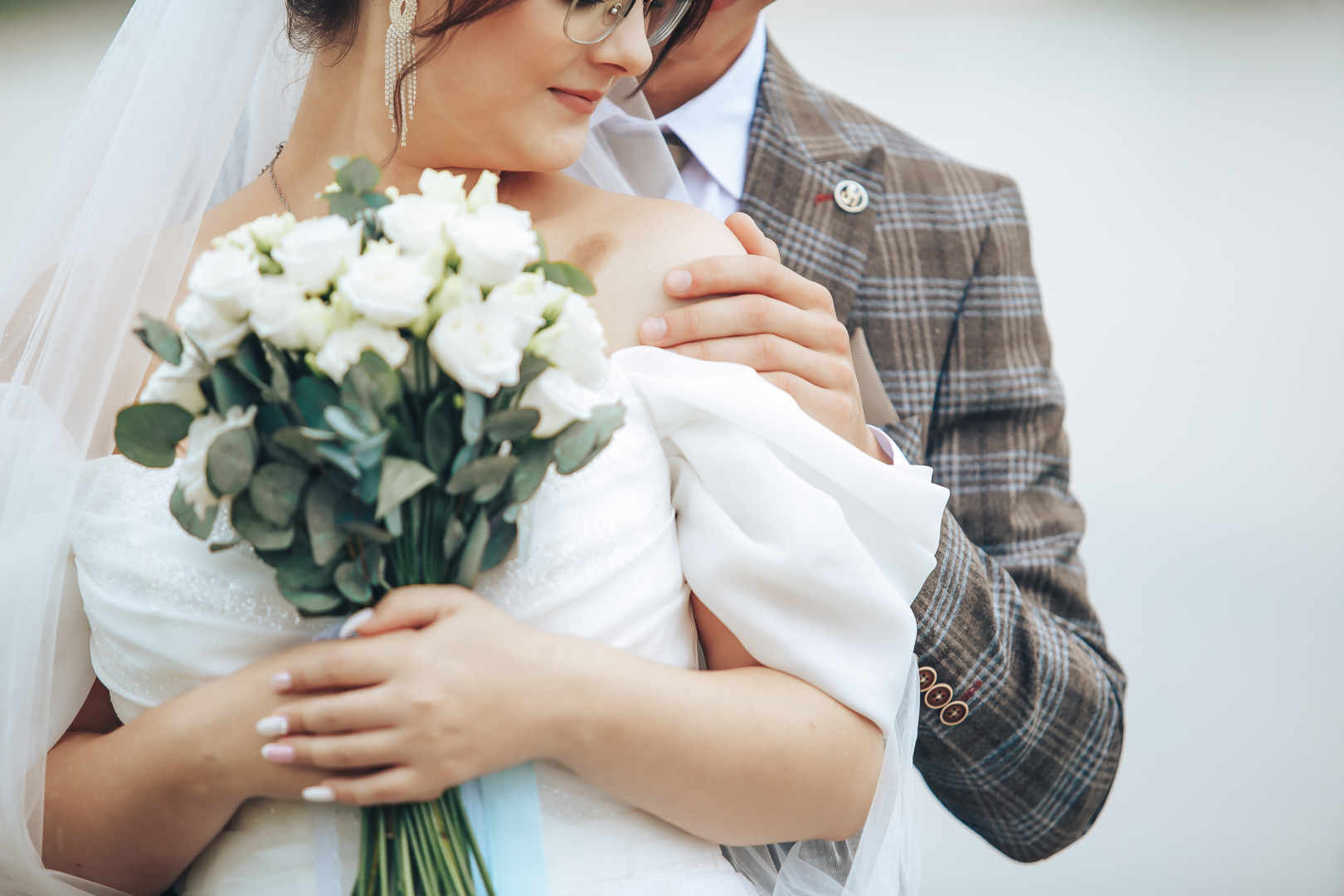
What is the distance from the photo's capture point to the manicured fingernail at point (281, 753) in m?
0.77

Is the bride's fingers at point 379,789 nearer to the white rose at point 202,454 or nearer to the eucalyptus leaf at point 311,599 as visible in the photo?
the eucalyptus leaf at point 311,599

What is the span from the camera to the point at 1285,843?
282 cm

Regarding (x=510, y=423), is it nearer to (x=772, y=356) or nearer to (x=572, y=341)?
(x=572, y=341)

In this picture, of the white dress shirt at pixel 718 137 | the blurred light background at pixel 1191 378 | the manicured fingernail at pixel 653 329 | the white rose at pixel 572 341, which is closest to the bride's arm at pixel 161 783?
the white rose at pixel 572 341

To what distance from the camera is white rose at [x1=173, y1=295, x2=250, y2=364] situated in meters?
0.73

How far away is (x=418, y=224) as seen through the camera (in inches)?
29.4

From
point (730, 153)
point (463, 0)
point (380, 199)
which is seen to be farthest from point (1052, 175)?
point (380, 199)

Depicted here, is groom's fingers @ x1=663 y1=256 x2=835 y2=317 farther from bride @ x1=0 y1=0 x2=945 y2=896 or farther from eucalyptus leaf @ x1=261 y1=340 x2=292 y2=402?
eucalyptus leaf @ x1=261 y1=340 x2=292 y2=402

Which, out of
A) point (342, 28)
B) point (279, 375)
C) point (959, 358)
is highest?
point (342, 28)

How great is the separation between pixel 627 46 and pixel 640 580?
22.4 inches

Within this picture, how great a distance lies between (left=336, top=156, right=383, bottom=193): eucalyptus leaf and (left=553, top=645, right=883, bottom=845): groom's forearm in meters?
0.43

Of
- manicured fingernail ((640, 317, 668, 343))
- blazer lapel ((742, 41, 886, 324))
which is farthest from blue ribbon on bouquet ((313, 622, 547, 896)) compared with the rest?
blazer lapel ((742, 41, 886, 324))

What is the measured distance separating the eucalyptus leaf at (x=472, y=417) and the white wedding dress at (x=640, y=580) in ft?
0.44

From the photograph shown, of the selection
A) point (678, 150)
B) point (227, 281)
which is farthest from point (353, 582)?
point (678, 150)
